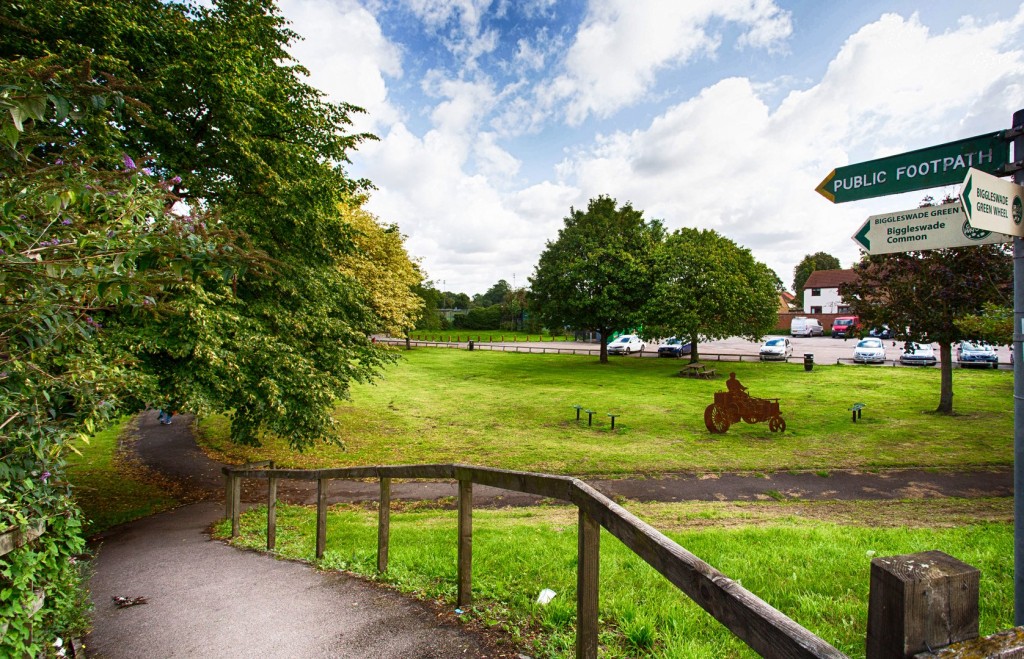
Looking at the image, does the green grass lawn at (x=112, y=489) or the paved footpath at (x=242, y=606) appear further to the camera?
the green grass lawn at (x=112, y=489)

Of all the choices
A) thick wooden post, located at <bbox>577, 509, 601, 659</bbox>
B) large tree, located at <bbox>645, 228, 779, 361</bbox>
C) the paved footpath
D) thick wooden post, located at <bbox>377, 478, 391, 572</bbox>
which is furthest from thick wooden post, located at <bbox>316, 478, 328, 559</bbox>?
large tree, located at <bbox>645, 228, 779, 361</bbox>

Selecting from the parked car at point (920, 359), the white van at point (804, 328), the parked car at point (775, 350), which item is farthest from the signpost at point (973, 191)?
the white van at point (804, 328)

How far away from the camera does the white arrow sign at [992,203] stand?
8.55ft

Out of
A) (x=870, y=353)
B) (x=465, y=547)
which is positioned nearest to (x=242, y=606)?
(x=465, y=547)

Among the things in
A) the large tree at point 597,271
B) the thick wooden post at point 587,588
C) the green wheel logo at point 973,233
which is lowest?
the thick wooden post at point 587,588

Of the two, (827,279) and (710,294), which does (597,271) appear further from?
(827,279)

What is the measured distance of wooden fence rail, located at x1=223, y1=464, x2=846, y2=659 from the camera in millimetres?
1427

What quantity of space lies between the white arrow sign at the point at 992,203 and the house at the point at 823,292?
80.3m

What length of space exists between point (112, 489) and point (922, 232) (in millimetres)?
14080

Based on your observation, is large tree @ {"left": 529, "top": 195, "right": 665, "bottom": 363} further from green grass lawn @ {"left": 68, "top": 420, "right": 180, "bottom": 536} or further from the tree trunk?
green grass lawn @ {"left": 68, "top": 420, "right": 180, "bottom": 536}

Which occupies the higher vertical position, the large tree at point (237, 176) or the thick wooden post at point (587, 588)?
the large tree at point (237, 176)

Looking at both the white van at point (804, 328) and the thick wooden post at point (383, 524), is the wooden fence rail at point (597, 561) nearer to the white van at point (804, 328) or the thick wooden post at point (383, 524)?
the thick wooden post at point (383, 524)

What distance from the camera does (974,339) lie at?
50.9 ft

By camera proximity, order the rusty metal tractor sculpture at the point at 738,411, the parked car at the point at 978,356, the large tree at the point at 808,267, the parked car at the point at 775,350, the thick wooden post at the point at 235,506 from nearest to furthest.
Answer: the thick wooden post at the point at 235,506
the rusty metal tractor sculpture at the point at 738,411
the parked car at the point at 978,356
the parked car at the point at 775,350
the large tree at the point at 808,267
